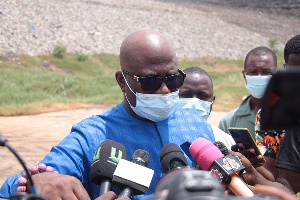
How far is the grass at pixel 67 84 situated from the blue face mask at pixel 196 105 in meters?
9.87

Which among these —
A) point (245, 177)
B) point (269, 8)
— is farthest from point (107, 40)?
point (245, 177)

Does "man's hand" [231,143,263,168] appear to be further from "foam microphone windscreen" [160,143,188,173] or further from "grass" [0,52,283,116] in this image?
"grass" [0,52,283,116]

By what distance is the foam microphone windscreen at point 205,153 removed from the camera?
6.84ft

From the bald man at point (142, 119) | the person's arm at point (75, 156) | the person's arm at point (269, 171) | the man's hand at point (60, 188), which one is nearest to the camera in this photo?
the man's hand at point (60, 188)

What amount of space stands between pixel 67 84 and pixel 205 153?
1656 cm

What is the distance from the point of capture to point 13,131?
37.4 ft

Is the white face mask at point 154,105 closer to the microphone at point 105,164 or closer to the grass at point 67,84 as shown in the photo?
the microphone at point 105,164

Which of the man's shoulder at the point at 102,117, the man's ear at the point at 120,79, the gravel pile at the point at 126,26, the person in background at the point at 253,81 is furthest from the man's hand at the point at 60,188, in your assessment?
the gravel pile at the point at 126,26

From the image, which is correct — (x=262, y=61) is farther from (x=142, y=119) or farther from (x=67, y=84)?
(x=67, y=84)

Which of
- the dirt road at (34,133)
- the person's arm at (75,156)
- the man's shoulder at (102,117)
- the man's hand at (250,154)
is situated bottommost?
the dirt road at (34,133)

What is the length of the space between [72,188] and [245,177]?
1200mm

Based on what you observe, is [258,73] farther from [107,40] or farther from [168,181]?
[107,40]

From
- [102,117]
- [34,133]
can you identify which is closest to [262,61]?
[102,117]

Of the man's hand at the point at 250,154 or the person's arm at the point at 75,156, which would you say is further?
the man's hand at the point at 250,154
